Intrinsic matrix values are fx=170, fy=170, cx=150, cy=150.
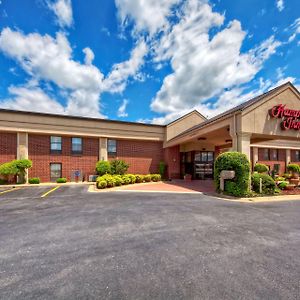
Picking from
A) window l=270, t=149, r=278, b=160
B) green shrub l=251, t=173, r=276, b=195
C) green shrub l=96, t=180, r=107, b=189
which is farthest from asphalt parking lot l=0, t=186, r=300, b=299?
window l=270, t=149, r=278, b=160

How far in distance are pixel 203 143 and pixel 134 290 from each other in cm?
2092

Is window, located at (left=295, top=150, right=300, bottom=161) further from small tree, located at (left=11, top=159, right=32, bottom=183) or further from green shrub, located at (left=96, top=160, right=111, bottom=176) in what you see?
small tree, located at (left=11, top=159, right=32, bottom=183)

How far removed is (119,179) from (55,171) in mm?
8612

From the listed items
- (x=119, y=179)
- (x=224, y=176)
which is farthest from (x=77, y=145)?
(x=224, y=176)

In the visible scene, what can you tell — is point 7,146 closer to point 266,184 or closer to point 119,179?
point 119,179

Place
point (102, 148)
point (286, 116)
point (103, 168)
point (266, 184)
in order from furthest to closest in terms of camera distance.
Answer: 1. point (102, 148)
2. point (103, 168)
3. point (286, 116)
4. point (266, 184)

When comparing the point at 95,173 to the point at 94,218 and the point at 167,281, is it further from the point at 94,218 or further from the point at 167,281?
the point at 167,281

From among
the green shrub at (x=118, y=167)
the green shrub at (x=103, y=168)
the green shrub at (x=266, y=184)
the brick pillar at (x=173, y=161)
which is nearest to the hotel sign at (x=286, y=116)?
the green shrub at (x=266, y=184)

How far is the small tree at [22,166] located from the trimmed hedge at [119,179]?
7.80 metres

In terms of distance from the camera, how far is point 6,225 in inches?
246

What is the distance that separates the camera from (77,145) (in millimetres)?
20922

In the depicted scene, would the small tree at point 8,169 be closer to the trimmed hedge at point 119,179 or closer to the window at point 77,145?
the window at point 77,145

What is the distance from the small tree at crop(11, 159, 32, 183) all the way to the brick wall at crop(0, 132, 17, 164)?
1.57 metres

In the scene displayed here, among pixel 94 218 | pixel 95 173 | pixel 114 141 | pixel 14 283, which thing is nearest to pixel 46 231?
pixel 94 218
